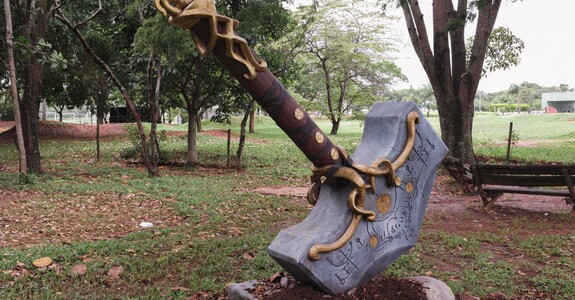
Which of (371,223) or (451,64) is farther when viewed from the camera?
(451,64)

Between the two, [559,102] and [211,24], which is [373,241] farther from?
[559,102]

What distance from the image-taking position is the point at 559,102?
180 ft

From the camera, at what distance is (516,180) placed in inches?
300

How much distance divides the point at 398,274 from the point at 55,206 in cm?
566

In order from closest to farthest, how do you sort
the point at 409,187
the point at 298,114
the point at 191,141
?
the point at 298,114 < the point at 409,187 < the point at 191,141

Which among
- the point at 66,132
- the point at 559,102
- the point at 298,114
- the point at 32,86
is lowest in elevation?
the point at 66,132

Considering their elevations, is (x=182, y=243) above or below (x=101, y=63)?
below

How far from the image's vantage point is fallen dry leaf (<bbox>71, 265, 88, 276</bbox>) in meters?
4.70

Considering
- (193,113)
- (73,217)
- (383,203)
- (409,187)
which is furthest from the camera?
(193,113)

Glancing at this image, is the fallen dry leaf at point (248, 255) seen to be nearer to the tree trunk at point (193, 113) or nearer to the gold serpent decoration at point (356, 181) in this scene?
the gold serpent decoration at point (356, 181)

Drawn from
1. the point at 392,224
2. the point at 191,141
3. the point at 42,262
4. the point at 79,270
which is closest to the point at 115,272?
the point at 79,270

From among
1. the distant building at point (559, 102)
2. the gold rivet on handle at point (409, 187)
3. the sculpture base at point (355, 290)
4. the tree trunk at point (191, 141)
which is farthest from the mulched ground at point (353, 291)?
the distant building at point (559, 102)

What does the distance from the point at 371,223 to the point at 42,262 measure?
3361 mm

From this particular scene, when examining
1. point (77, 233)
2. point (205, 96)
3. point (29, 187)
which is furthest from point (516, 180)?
point (205, 96)
